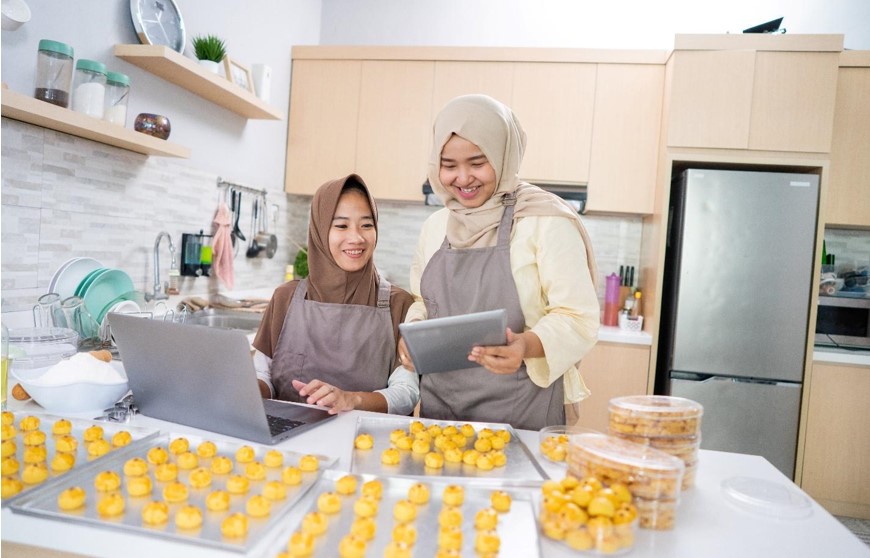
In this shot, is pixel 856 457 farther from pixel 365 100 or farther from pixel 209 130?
pixel 209 130

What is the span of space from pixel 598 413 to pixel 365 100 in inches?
97.9

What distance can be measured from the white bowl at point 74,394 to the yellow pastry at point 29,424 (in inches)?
5.7

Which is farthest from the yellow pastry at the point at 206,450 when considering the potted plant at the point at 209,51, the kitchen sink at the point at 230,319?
the potted plant at the point at 209,51

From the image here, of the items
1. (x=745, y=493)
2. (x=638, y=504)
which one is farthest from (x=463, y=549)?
(x=745, y=493)

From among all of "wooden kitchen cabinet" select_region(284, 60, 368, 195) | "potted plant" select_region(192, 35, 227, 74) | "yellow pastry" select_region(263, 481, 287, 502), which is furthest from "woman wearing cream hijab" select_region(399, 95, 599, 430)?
"wooden kitchen cabinet" select_region(284, 60, 368, 195)

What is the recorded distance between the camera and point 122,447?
3.59 ft

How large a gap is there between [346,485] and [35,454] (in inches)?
21.0

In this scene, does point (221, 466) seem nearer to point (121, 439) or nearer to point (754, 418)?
point (121, 439)

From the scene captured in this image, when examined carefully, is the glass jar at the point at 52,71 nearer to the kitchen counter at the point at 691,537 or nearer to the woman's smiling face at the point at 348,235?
the woman's smiling face at the point at 348,235

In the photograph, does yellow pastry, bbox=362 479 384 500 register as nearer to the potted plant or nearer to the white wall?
the potted plant

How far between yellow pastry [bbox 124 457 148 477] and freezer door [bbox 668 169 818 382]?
9.22 ft

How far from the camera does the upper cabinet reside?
3.25m

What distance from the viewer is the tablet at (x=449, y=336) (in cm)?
126

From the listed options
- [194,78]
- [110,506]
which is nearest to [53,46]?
[194,78]
